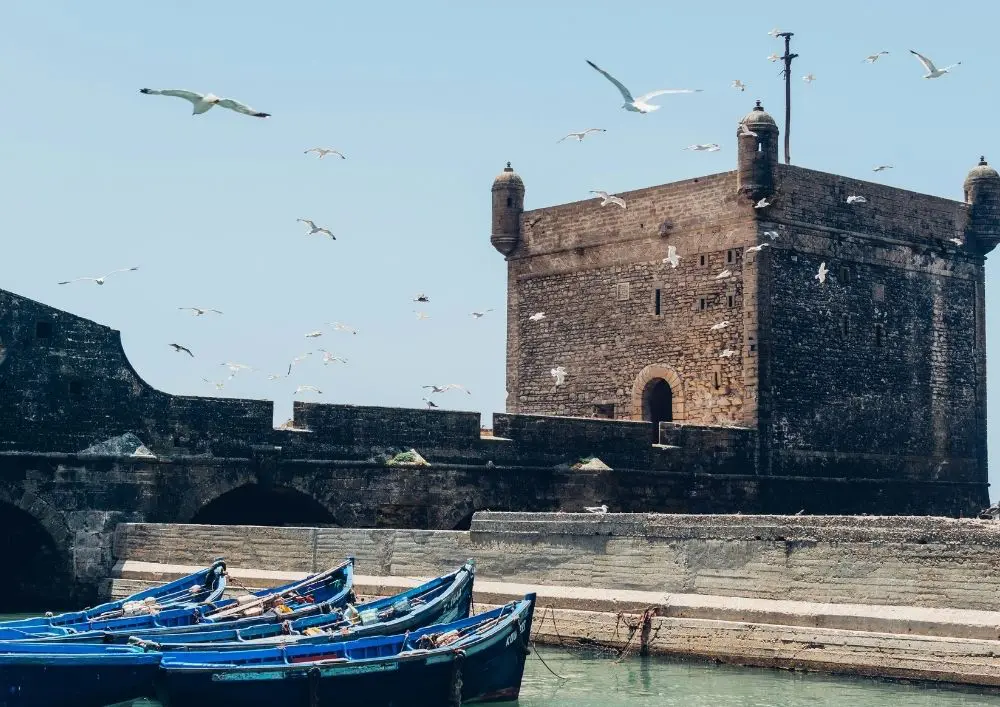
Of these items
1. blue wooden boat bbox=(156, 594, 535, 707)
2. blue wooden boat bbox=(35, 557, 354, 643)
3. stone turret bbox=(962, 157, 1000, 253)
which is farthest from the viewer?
stone turret bbox=(962, 157, 1000, 253)

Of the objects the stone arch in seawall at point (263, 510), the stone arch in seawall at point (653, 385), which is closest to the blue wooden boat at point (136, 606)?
the stone arch in seawall at point (263, 510)

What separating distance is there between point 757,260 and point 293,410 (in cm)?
1082

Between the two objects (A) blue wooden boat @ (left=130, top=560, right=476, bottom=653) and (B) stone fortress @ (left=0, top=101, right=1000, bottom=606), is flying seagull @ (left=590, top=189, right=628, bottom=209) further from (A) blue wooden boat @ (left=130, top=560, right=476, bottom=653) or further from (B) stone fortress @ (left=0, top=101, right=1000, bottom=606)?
(A) blue wooden boat @ (left=130, top=560, right=476, bottom=653)

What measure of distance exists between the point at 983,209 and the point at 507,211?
37.4ft

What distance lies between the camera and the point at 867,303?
116ft

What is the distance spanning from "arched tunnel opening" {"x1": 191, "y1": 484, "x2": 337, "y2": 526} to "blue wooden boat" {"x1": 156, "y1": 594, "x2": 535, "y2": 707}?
12054 mm

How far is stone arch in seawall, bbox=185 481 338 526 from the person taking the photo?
28531mm

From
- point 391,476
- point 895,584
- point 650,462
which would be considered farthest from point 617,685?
point 650,462

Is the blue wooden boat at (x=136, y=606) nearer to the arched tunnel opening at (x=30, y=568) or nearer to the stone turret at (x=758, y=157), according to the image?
the arched tunnel opening at (x=30, y=568)

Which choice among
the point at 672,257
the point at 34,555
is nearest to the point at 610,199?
the point at 672,257

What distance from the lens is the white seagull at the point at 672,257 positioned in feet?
113

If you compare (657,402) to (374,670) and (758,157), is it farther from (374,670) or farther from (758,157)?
(374,670)

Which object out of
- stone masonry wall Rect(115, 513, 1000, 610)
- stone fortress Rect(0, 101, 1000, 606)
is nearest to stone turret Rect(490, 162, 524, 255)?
stone fortress Rect(0, 101, 1000, 606)

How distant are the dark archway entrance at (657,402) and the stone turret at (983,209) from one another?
8512mm
